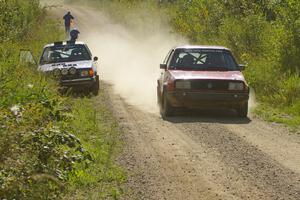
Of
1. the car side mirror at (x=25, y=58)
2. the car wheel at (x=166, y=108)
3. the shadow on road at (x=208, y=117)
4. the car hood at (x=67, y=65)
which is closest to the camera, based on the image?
the shadow on road at (x=208, y=117)

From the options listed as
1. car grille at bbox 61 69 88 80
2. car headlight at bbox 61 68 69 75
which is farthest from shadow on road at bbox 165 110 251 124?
car headlight at bbox 61 68 69 75

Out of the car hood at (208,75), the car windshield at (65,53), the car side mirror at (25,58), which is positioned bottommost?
the car windshield at (65,53)

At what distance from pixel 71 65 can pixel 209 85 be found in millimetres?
5654

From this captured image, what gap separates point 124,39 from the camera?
37.6 metres

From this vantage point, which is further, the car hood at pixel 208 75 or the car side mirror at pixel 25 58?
the car side mirror at pixel 25 58

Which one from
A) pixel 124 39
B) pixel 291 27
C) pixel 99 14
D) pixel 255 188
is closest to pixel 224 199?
pixel 255 188

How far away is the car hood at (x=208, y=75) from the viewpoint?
1238 cm

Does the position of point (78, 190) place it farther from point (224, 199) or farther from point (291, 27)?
point (291, 27)

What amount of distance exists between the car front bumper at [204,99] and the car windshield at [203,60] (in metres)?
1.07

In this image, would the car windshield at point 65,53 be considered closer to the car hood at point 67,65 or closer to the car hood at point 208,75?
the car hood at point 67,65

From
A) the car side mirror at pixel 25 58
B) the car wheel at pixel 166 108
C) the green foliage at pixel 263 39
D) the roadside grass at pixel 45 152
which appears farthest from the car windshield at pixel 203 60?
the car side mirror at pixel 25 58

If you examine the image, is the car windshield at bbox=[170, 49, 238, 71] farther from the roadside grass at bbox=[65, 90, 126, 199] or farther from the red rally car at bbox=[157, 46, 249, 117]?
the roadside grass at bbox=[65, 90, 126, 199]

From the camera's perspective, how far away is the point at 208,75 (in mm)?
12547

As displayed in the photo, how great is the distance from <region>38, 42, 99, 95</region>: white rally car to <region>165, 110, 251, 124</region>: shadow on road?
4.21 m
